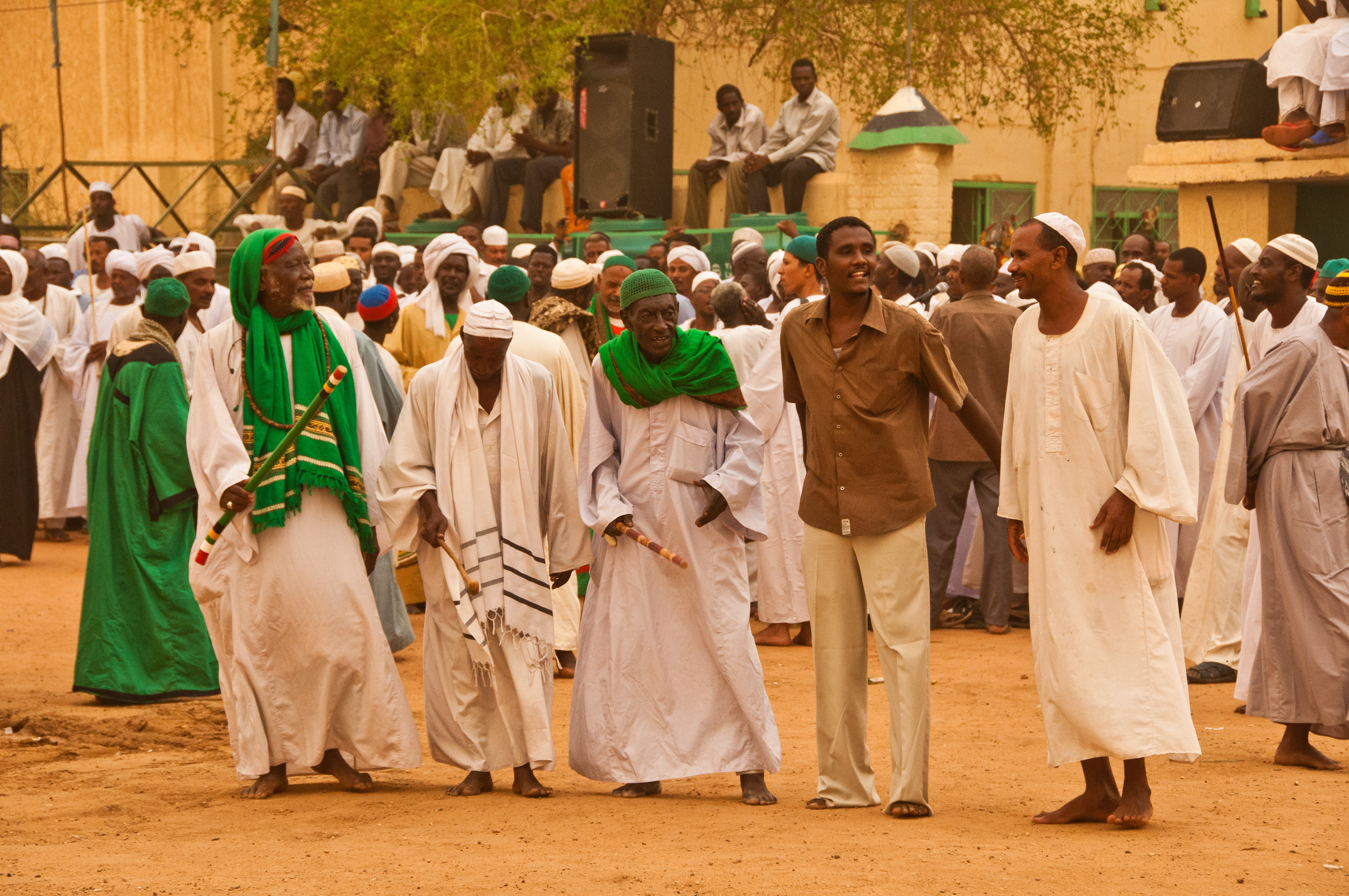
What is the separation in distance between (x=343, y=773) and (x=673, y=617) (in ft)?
4.49

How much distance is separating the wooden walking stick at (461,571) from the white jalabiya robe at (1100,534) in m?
1.97

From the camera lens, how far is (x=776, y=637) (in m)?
9.74

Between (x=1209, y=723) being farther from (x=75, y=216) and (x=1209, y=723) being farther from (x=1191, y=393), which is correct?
(x=75, y=216)

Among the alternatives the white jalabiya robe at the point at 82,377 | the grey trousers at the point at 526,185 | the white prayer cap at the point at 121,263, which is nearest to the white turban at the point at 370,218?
the grey trousers at the point at 526,185

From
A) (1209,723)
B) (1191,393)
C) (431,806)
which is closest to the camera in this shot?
(431,806)

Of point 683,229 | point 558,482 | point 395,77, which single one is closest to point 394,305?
point 558,482

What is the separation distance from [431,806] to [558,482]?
4.15 feet

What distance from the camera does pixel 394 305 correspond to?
9.61 meters

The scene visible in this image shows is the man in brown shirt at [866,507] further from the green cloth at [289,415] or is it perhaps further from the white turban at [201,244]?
the white turban at [201,244]

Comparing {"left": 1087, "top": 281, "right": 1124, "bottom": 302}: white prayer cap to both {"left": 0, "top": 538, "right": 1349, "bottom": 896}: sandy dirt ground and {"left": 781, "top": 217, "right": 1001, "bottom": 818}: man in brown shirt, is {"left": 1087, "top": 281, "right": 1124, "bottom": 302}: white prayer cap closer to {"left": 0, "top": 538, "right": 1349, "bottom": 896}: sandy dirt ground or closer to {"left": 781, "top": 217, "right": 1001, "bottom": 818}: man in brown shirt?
{"left": 781, "top": 217, "right": 1001, "bottom": 818}: man in brown shirt

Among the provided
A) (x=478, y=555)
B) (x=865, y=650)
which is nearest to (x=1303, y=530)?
(x=865, y=650)

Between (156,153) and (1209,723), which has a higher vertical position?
(156,153)

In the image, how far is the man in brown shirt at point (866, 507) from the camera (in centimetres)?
558

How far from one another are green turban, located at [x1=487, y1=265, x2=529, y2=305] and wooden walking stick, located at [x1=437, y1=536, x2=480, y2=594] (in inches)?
128
